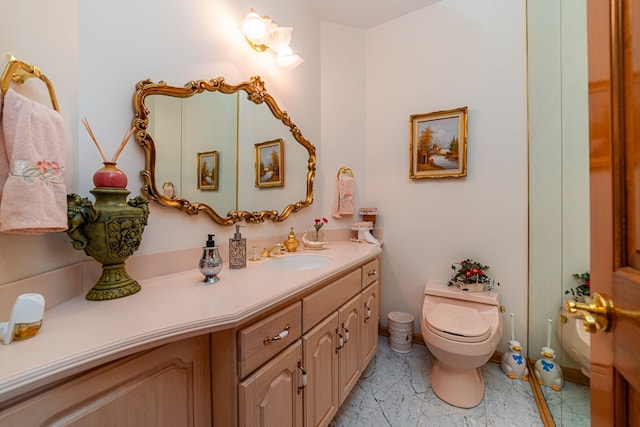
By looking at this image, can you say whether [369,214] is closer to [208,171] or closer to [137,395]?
[208,171]

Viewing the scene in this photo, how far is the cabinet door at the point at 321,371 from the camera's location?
105 cm

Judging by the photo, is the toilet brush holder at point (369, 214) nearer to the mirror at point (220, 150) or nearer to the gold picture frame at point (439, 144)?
the gold picture frame at point (439, 144)

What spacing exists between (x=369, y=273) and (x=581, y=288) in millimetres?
1004

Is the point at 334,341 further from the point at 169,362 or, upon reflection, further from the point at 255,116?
the point at 255,116

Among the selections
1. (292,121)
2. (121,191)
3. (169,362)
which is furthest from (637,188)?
(292,121)

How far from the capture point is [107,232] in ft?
2.55

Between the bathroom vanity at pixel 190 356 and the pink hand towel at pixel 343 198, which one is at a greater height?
the pink hand towel at pixel 343 198

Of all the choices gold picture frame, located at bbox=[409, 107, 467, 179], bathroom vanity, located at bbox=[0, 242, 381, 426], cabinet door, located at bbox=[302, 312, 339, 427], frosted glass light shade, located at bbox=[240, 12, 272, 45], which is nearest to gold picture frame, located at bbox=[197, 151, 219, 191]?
bathroom vanity, located at bbox=[0, 242, 381, 426]

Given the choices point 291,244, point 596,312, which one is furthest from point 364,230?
point 596,312

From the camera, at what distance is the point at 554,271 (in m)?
1.45

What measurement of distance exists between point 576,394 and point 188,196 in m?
2.05

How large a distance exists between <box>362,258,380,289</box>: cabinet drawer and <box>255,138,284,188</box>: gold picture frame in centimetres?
78

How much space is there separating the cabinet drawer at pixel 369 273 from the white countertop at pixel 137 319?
50 cm

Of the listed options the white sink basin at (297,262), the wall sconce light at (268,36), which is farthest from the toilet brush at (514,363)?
the wall sconce light at (268,36)
